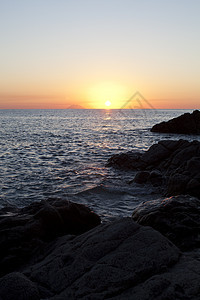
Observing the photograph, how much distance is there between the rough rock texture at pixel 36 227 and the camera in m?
5.92

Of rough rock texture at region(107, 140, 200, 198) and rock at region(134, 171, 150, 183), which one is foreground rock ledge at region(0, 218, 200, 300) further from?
rock at region(134, 171, 150, 183)

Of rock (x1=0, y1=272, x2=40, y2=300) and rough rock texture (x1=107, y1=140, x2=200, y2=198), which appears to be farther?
rough rock texture (x1=107, y1=140, x2=200, y2=198)

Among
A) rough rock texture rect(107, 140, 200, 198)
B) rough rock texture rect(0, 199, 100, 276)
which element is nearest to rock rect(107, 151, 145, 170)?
rough rock texture rect(107, 140, 200, 198)

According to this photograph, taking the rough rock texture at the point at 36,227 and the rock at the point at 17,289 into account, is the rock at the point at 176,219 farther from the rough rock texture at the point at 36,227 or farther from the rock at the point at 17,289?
the rock at the point at 17,289

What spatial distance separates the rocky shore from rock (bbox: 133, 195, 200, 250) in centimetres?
2

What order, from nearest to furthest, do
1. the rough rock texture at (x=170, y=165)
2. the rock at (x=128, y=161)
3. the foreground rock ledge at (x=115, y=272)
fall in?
1. the foreground rock ledge at (x=115, y=272)
2. the rough rock texture at (x=170, y=165)
3. the rock at (x=128, y=161)

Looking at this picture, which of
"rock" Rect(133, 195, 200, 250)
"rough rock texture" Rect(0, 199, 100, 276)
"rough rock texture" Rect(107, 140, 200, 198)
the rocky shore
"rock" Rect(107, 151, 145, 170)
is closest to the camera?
the rocky shore

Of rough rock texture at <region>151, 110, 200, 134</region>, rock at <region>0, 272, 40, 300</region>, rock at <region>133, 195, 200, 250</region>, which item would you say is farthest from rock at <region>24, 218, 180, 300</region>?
rough rock texture at <region>151, 110, 200, 134</region>

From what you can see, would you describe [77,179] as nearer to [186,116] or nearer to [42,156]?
[42,156]

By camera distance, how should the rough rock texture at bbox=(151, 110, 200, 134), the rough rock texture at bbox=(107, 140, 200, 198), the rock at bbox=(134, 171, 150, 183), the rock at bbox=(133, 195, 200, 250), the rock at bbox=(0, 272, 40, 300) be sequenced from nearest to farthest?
the rock at bbox=(0, 272, 40, 300) < the rock at bbox=(133, 195, 200, 250) < the rough rock texture at bbox=(107, 140, 200, 198) < the rock at bbox=(134, 171, 150, 183) < the rough rock texture at bbox=(151, 110, 200, 134)

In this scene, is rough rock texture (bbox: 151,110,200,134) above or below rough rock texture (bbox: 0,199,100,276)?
above

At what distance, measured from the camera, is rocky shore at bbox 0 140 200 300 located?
12.8 ft

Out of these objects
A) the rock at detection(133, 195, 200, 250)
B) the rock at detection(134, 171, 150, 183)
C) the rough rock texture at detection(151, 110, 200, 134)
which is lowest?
the rock at detection(134, 171, 150, 183)

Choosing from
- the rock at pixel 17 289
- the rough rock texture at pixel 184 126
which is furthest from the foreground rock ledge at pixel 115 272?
the rough rock texture at pixel 184 126
